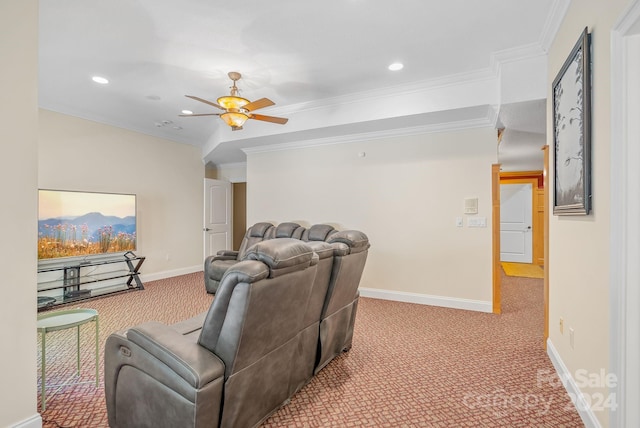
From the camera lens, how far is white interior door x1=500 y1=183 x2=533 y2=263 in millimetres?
7559

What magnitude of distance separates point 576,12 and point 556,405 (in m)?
2.59

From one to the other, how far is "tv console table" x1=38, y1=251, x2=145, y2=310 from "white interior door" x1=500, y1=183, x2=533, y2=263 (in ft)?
26.9

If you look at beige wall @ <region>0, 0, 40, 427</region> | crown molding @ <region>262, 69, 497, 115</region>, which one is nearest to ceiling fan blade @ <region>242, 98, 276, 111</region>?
crown molding @ <region>262, 69, 497, 115</region>

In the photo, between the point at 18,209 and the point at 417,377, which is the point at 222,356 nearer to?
the point at 18,209

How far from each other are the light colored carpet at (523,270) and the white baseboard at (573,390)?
13.7 feet

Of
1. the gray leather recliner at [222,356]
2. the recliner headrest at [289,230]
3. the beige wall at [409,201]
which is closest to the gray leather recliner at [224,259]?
the recliner headrest at [289,230]

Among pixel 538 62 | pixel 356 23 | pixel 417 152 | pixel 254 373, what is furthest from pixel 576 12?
pixel 254 373

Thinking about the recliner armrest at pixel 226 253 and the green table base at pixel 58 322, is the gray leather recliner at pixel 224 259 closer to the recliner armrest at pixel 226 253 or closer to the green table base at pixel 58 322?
the recliner armrest at pixel 226 253

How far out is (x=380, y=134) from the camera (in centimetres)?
455

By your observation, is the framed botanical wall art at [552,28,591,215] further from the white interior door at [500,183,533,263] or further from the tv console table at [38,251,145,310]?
the white interior door at [500,183,533,263]

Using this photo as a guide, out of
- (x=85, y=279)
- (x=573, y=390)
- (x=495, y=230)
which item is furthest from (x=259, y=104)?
(x=85, y=279)

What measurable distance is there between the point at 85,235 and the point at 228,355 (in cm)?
443

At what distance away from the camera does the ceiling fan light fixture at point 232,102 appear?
3086mm

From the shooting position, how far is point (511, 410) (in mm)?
1934
